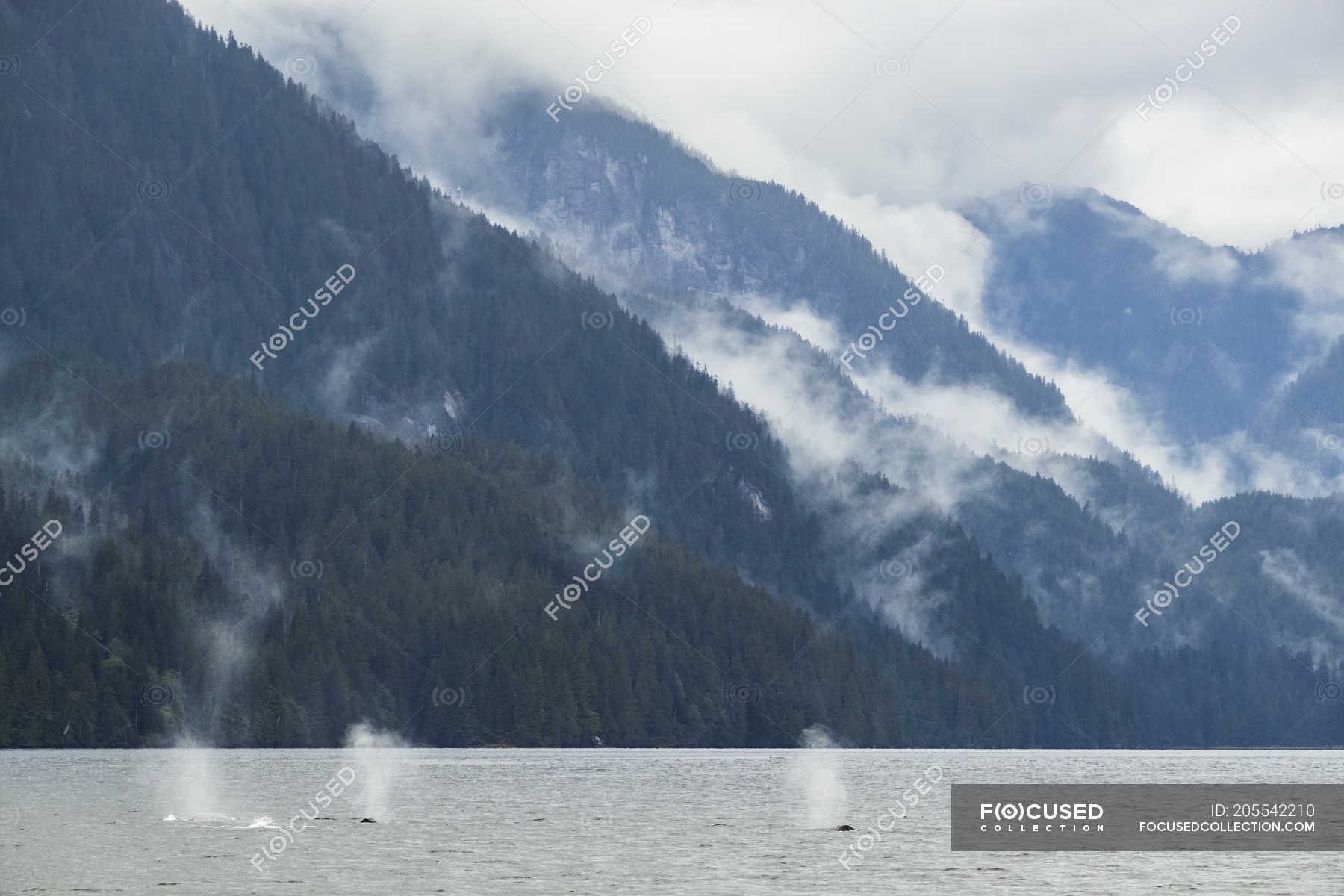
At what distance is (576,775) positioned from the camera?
176m

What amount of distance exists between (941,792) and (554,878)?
75795mm

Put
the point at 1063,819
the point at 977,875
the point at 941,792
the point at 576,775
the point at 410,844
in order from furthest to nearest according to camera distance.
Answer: the point at 576,775
the point at 941,792
the point at 1063,819
the point at 410,844
the point at 977,875

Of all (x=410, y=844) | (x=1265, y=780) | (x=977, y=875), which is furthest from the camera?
(x=1265, y=780)

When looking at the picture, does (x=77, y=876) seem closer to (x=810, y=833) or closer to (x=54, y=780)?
(x=810, y=833)

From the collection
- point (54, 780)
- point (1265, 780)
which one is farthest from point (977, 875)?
point (1265, 780)

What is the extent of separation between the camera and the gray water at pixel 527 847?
7394 cm

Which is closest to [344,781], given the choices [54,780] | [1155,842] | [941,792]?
[54,780]

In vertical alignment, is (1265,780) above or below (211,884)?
above

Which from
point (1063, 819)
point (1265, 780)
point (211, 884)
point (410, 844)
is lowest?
point (211, 884)

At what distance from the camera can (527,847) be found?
9019cm

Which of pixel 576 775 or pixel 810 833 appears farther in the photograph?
pixel 576 775

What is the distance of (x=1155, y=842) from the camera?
94.5 metres

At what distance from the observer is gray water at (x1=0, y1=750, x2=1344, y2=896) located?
243 feet

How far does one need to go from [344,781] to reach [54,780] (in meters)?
24.1
